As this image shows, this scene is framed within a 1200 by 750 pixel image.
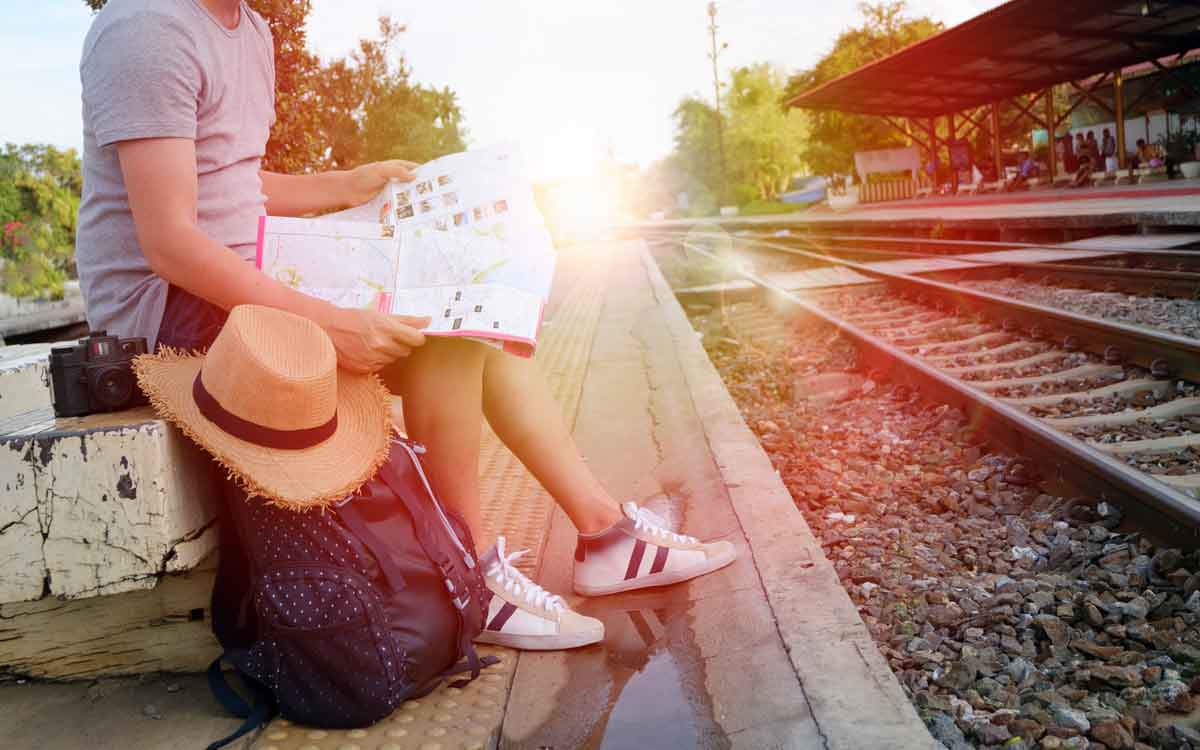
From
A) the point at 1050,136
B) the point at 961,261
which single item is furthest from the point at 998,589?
the point at 1050,136

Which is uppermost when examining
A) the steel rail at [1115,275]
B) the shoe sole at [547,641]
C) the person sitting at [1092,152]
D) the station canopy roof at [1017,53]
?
the station canopy roof at [1017,53]

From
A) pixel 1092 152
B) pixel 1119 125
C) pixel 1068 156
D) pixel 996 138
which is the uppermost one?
pixel 996 138

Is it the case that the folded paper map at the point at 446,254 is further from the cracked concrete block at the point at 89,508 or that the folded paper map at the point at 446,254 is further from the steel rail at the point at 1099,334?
the steel rail at the point at 1099,334

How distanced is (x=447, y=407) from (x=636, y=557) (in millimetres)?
719

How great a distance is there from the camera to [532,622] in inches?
92.2

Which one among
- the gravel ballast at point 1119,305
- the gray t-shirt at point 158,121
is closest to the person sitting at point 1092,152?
the gravel ballast at point 1119,305

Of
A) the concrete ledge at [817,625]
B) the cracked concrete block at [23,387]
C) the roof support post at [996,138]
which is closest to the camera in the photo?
the concrete ledge at [817,625]

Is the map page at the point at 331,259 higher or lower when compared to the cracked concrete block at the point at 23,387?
higher

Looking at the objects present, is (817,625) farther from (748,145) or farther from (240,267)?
(748,145)

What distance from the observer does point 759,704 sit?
1.93 m

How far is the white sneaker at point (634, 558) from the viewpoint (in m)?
2.57

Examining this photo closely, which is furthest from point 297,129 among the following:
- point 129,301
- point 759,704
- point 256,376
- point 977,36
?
point 977,36

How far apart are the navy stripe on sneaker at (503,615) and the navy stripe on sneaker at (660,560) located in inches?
17.6

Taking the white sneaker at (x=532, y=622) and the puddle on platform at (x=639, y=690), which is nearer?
the puddle on platform at (x=639, y=690)
